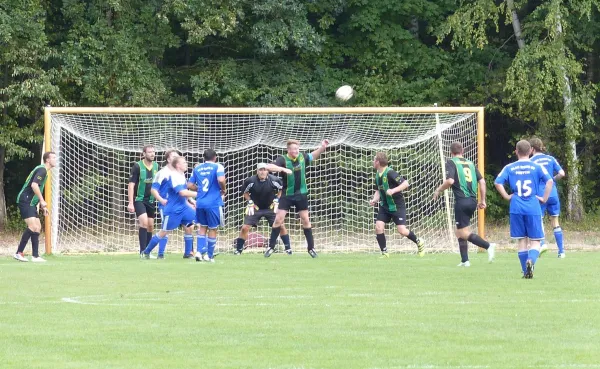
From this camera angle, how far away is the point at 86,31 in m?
29.2

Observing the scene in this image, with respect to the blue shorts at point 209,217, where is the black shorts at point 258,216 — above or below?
below

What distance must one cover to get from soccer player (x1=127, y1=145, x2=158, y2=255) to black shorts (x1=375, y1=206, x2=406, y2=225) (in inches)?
155

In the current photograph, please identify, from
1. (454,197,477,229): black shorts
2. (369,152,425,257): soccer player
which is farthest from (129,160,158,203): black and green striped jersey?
(454,197,477,229): black shorts

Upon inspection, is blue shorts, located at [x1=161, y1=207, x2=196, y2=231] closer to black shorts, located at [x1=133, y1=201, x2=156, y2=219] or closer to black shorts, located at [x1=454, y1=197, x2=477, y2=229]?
black shorts, located at [x1=133, y1=201, x2=156, y2=219]

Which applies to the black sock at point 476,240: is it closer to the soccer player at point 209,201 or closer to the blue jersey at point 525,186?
the blue jersey at point 525,186

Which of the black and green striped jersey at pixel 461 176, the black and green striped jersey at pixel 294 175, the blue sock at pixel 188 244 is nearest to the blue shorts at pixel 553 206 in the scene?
the black and green striped jersey at pixel 461 176

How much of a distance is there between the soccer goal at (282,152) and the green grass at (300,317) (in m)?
5.87

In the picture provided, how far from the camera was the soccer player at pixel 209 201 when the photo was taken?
1791 centimetres

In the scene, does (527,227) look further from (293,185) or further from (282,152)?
(282,152)

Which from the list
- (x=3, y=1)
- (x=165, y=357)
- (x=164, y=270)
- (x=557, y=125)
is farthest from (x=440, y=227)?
(x=165, y=357)

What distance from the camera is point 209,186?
17984mm

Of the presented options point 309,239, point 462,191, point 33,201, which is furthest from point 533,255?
point 33,201

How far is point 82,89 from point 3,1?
2.92 m

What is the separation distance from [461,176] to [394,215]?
97.0 inches
